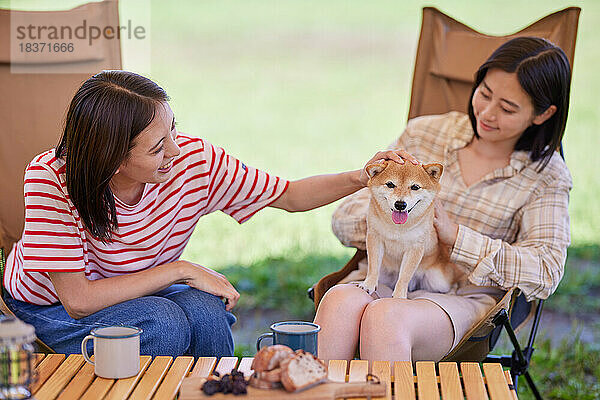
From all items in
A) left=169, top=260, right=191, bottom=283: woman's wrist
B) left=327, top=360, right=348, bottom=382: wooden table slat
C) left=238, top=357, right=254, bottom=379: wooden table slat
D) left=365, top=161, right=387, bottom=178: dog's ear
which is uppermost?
left=365, top=161, right=387, bottom=178: dog's ear

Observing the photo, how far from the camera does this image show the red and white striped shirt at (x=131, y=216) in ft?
6.22

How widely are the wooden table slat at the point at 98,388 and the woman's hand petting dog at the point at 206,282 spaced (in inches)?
19.4

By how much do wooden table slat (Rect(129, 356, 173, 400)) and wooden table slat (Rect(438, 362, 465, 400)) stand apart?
0.61m

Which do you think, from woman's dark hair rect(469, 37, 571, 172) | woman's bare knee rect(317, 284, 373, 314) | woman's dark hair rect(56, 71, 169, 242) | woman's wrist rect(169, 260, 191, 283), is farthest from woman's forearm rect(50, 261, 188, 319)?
woman's dark hair rect(469, 37, 571, 172)

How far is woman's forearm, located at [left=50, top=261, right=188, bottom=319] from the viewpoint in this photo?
1.93 meters

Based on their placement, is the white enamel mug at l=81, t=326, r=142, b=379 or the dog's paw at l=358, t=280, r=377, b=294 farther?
the dog's paw at l=358, t=280, r=377, b=294

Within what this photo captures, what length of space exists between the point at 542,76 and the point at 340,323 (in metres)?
0.96

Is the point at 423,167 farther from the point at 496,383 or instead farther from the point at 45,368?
the point at 45,368

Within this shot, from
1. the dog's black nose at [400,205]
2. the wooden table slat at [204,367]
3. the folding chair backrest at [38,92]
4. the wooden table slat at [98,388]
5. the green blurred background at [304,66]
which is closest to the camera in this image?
the wooden table slat at [98,388]

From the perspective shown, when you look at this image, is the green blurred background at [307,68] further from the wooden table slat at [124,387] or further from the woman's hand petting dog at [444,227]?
the wooden table slat at [124,387]

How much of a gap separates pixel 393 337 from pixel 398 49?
4272 millimetres

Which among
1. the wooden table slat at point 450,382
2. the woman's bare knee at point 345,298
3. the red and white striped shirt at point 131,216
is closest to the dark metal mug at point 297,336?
the wooden table slat at point 450,382

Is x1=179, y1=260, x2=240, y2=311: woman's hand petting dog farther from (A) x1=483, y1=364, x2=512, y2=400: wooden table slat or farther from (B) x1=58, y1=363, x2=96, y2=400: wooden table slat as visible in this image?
(A) x1=483, y1=364, x2=512, y2=400: wooden table slat

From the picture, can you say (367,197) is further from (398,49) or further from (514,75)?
(398,49)
